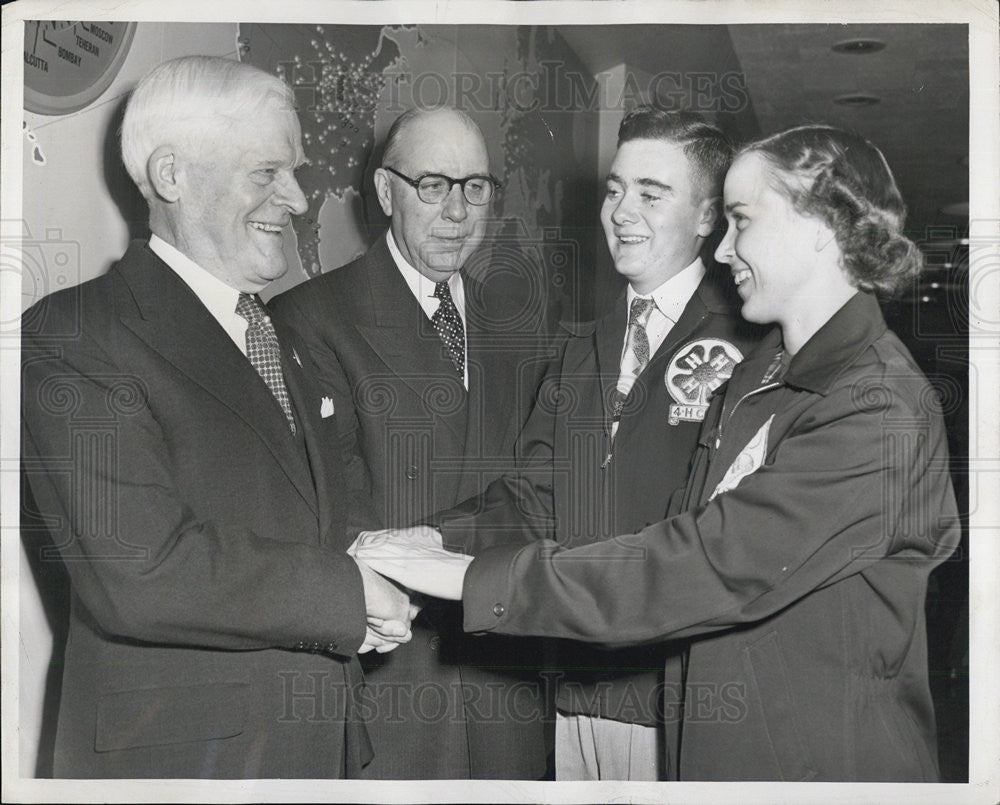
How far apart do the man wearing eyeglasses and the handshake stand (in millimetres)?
34

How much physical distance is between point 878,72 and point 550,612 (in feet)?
4.52

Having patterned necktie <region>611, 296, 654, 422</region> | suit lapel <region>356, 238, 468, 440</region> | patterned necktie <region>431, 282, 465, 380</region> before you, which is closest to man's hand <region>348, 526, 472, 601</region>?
suit lapel <region>356, 238, 468, 440</region>

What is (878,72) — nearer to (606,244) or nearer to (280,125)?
(606,244)

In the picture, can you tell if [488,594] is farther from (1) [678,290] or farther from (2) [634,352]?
(1) [678,290]

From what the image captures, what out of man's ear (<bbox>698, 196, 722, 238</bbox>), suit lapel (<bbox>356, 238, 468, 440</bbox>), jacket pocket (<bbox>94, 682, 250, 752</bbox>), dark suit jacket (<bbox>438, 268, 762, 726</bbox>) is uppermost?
man's ear (<bbox>698, 196, 722, 238</bbox>)

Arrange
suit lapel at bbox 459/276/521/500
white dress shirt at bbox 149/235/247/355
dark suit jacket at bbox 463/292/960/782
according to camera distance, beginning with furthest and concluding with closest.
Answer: suit lapel at bbox 459/276/521/500 → white dress shirt at bbox 149/235/247/355 → dark suit jacket at bbox 463/292/960/782

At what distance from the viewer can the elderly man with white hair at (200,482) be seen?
7.48 feet

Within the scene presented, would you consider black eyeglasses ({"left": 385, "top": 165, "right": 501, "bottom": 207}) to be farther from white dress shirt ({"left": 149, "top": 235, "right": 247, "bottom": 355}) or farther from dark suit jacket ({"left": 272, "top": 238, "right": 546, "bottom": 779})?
white dress shirt ({"left": 149, "top": 235, "right": 247, "bottom": 355})

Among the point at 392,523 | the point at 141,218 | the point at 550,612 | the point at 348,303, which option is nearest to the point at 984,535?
the point at 550,612

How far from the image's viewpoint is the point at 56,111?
242cm

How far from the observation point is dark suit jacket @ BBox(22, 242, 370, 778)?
2275 millimetres

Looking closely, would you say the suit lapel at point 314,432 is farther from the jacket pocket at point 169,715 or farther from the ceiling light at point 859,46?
the ceiling light at point 859,46

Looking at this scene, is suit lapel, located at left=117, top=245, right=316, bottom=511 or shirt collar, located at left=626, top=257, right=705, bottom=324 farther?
shirt collar, located at left=626, top=257, right=705, bottom=324

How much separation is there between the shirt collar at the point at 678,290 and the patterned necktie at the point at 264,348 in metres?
0.82
